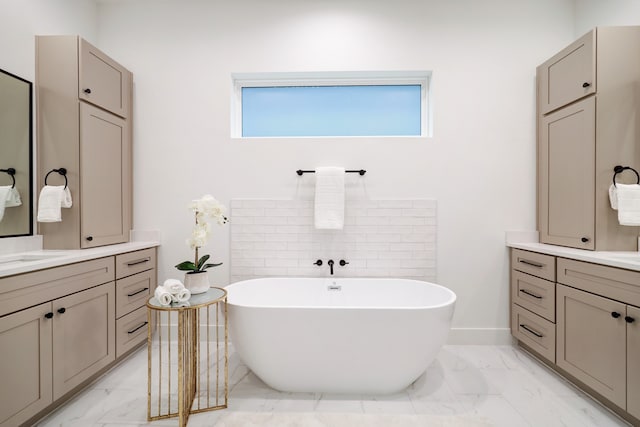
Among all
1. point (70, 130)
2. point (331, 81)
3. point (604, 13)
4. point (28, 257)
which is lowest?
point (28, 257)

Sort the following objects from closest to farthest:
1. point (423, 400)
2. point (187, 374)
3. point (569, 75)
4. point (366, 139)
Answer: point (187, 374), point (423, 400), point (569, 75), point (366, 139)

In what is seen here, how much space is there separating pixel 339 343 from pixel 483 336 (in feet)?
4.82

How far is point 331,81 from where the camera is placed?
8.46 feet

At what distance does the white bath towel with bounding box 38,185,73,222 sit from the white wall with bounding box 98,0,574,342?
2.12ft

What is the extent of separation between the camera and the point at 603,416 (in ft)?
5.16

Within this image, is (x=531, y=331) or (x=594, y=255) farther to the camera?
(x=531, y=331)

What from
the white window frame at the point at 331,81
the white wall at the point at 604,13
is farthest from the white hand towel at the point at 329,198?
the white wall at the point at 604,13

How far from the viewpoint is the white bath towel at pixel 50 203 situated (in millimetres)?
1827

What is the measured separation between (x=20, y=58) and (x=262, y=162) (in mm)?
1622

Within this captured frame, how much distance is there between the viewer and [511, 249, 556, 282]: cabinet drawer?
6.43 ft

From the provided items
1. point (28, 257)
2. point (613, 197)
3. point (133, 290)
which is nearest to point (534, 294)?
point (613, 197)

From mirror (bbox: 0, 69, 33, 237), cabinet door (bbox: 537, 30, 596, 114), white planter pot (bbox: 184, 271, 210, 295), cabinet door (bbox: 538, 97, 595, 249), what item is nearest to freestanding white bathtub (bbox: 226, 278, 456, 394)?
white planter pot (bbox: 184, 271, 210, 295)

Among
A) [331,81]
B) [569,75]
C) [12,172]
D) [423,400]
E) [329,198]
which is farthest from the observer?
[331,81]

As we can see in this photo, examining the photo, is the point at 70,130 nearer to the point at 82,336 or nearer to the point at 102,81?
the point at 102,81
